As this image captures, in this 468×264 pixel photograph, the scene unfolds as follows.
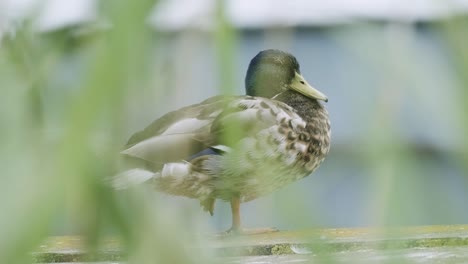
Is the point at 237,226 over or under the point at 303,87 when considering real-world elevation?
under

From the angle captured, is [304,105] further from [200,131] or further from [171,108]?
[171,108]

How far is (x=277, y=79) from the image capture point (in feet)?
4.97

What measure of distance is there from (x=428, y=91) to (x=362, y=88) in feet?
0.16

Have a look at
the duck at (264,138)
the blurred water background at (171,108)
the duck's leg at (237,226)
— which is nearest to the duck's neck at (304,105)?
the duck at (264,138)

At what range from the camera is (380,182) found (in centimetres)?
50

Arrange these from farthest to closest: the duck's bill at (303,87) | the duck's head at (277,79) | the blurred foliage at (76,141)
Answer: the duck's bill at (303,87), the duck's head at (277,79), the blurred foliage at (76,141)

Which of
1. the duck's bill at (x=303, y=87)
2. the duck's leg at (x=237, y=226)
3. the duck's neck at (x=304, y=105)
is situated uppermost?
the duck's bill at (x=303, y=87)

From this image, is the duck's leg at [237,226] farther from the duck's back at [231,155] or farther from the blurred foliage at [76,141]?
the blurred foliage at [76,141]

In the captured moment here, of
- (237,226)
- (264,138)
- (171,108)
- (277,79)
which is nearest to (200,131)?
(264,138)

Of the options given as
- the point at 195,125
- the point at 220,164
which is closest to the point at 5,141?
the point at 195,125

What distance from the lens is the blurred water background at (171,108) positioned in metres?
0.45

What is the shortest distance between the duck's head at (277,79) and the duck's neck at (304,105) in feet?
0.03

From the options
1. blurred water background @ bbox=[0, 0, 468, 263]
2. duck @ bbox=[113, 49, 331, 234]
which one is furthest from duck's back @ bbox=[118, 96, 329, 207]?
blurred water background @ bbox=[0, 0, 468, 263]

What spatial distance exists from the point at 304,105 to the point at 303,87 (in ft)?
0.09
